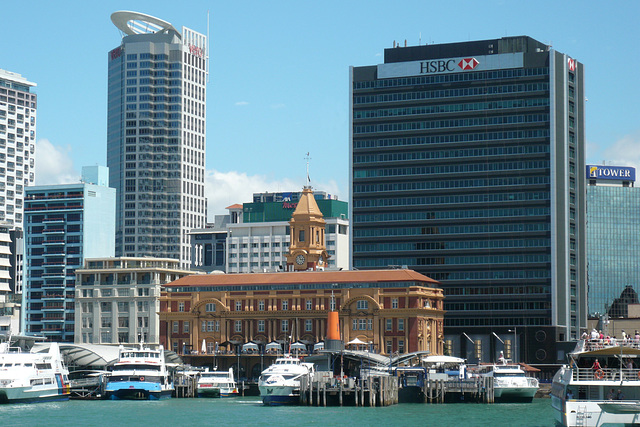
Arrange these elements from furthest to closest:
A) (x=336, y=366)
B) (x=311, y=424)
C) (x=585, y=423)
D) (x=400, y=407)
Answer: (x=336, y=366), (x=400, y=407), (x=311, y=424), (x=585, y=423)

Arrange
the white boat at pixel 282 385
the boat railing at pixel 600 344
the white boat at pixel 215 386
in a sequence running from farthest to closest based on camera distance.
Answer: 1. the white boat at pixel 215 386
2. the white boat at pixel 282 385
3. the boat railing at pixel 600 344

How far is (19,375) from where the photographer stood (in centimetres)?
14525

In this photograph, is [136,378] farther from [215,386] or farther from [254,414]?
[254,414]

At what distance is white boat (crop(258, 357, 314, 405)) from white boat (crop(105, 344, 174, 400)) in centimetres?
1452

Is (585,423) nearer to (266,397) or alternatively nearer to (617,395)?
(617,395)

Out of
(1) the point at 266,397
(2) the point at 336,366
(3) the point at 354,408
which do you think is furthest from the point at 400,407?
(2) the point at 336,366

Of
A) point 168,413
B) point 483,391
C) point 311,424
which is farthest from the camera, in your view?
point 483,391

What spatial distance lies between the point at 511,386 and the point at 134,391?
51174 mm

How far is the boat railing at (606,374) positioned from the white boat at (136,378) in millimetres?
75264

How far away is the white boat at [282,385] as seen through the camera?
508 ft

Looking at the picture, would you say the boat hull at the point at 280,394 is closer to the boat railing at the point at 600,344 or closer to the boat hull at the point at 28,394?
the boat hull at the point at 28,394

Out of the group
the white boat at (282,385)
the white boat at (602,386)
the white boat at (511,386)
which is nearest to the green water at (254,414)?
the white boat at (282,385)

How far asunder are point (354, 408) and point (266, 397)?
13.9m

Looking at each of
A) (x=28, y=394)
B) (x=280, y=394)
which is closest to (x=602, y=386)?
(x=280, y=394)
